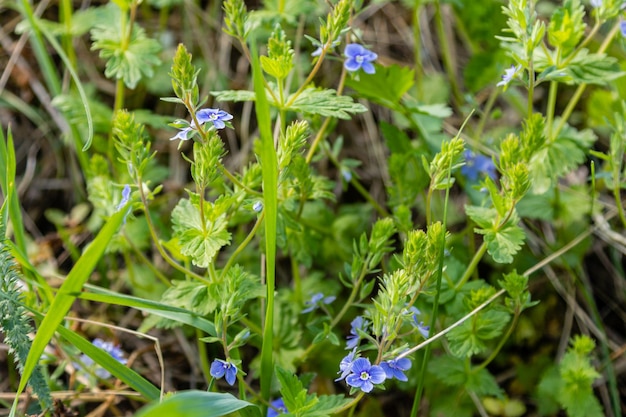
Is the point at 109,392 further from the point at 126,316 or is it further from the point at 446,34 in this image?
the point at 446,34

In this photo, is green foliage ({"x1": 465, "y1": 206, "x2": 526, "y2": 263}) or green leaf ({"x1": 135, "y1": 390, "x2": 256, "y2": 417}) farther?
green foliage ({"x1": 465, "y1": 206, "x2": 526, "y2": 263})

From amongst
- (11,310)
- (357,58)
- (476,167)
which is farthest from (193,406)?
(476,167)

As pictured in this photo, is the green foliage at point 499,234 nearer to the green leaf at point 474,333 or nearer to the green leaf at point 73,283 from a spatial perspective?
the green leaf at point 474,333

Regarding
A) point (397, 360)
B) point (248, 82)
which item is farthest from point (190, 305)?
point (248, 82)

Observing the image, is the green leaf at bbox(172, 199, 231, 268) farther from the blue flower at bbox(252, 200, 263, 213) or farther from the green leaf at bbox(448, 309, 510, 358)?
the green leaf at bbox(448, 309, 510, 358)

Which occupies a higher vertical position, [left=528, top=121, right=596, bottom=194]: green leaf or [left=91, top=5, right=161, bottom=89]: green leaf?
[left=91, top=5, right=161, bottom=89]: green leaf

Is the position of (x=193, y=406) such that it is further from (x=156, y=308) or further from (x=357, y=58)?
(x=357, y=58)

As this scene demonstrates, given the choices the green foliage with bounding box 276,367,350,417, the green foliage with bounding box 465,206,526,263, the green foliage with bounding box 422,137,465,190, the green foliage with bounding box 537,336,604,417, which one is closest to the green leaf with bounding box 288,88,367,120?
the green foliage with bounding box 422,137,465,190
